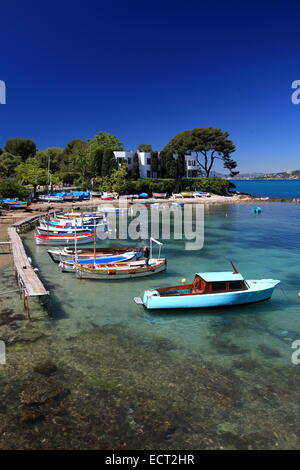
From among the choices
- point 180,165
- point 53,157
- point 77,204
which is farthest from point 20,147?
point 180,165

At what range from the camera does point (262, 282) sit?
908 inches

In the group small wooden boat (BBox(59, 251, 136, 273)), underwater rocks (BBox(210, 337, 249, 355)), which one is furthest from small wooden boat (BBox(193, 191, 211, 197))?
underwater rocks (BBox(210, 337, 249, 355))

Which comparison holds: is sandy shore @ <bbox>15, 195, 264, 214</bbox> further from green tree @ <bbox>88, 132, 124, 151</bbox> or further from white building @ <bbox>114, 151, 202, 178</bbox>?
green tree @ <bbox>88, 132, 124, 151</bbox>

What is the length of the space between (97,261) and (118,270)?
4025 mm

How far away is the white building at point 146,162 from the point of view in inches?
4149

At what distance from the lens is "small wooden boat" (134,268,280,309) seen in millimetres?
20578

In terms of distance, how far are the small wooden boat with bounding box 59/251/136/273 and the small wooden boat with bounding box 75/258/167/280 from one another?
122 centimetres

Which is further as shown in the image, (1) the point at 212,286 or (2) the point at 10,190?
(2) the point at 10,190

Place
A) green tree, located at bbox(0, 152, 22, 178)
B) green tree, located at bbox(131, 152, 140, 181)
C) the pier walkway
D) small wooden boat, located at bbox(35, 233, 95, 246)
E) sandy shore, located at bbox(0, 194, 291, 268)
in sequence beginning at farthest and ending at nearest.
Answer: green tree, located at bbox(131, 152, 140, 181), green tree, located at bbox(0, 152, 22, 178), sandy shore, located at bbox(0, 194, 291, 268), small wooden boat, located at bbox(35, 233, 95, 246), the pier walkway

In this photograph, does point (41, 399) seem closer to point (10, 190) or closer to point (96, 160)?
point (10, 190)

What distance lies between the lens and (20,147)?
11906 cm
